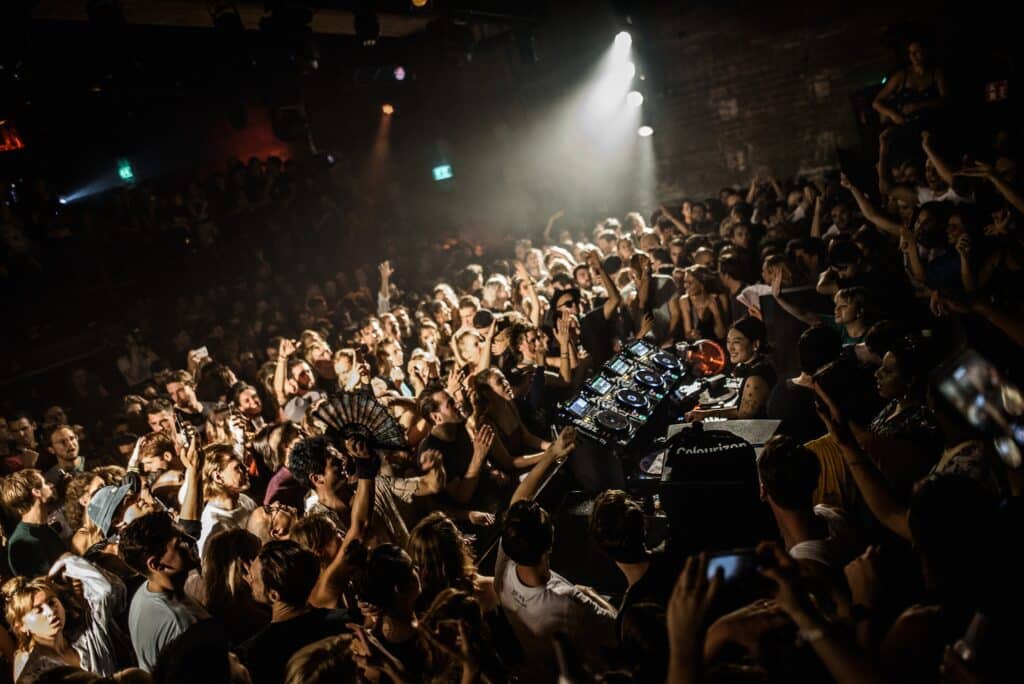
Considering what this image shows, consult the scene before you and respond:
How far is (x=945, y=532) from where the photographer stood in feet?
5.58

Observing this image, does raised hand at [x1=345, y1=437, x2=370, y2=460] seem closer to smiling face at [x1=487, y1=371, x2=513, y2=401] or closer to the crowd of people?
the crowd of people

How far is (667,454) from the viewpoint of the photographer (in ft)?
9.20

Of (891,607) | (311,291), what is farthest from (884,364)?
(311,291)

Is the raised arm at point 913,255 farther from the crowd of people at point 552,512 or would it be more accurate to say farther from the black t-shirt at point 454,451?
the black t-shirt at point 454,451

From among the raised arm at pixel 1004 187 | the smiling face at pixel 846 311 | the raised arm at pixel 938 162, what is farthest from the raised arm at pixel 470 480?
the raised arm at pixel 938 162

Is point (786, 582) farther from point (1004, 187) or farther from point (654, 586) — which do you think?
point (1004, 187)

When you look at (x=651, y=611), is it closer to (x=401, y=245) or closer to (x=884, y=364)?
(x=884, y=364)

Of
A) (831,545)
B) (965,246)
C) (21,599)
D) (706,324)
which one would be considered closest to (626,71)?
(706,324)

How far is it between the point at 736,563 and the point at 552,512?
7.31 ft

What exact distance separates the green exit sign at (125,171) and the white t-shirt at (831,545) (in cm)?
1486

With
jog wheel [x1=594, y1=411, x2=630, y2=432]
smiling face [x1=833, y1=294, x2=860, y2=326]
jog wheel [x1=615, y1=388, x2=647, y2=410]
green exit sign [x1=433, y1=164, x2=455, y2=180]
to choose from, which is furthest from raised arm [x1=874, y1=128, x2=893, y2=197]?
green exit sign [x1=433, y1=164, x2=455, y2=180]

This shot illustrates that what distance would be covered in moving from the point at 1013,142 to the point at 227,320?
9.56 m

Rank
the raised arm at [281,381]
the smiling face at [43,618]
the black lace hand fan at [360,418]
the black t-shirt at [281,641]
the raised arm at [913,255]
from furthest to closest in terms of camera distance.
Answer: the raised arm at [281,381] < the raised arm at [913,255] < the black lace hand fan at [360,418] < the smiling face at [43,618] < the black t-shirt at [281,641]

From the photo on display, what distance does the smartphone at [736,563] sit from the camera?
187cm
